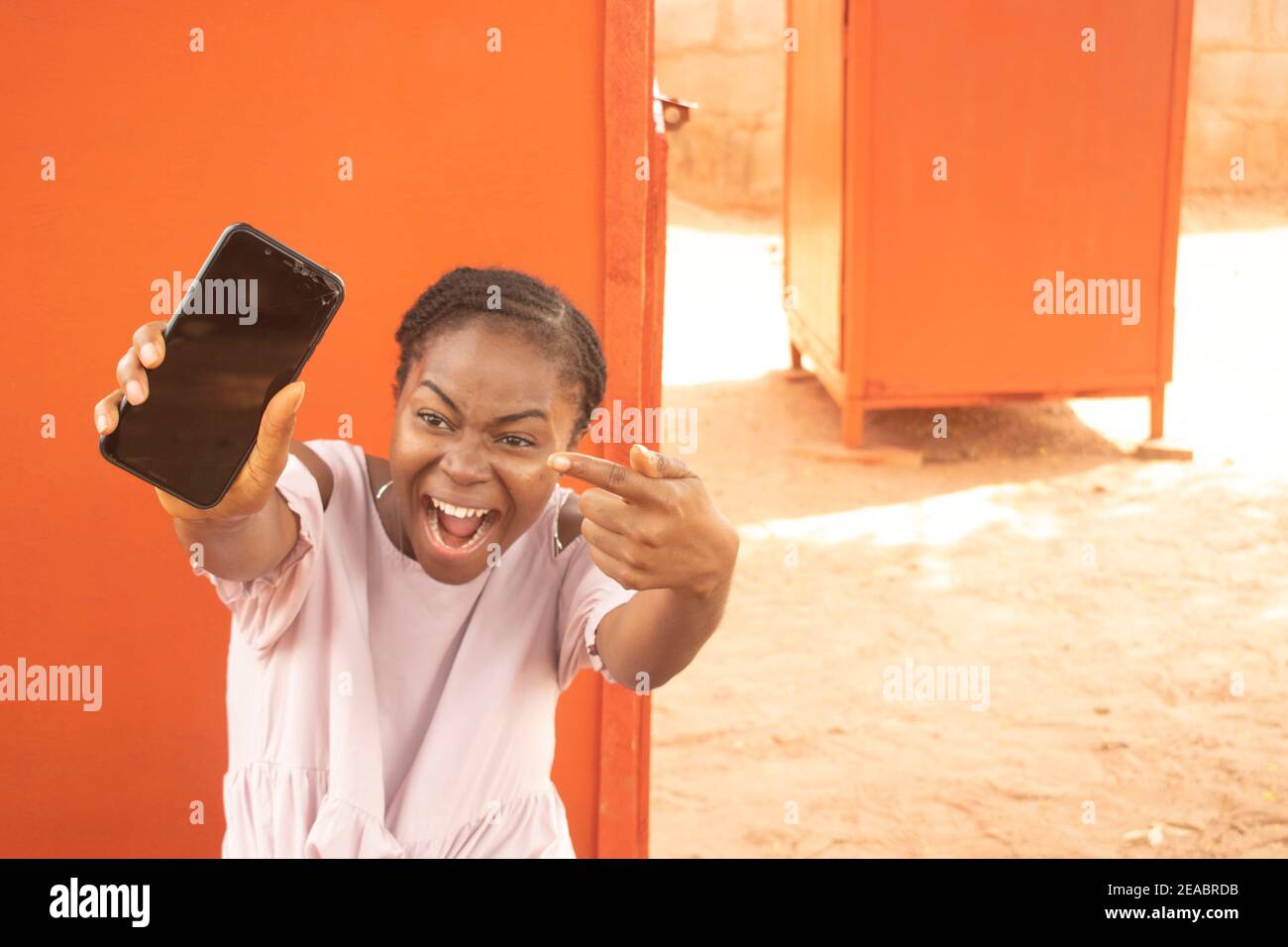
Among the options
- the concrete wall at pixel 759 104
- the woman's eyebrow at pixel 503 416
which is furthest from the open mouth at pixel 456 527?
the concrete wall at pixel 759 104

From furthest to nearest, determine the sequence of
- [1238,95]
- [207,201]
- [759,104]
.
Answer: [759,104] < [1238,95] < [207,201]

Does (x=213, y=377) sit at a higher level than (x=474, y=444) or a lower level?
higher

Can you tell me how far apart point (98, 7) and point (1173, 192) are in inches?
266

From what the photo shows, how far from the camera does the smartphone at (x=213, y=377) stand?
5.75 feet

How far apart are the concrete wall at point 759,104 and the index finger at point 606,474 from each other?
48.5 feet

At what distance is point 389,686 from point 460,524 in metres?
0.30

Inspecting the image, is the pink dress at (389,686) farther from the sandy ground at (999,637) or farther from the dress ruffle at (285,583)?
the sandy ground at (999,637)

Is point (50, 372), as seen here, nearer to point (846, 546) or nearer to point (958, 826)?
point (958, 826)

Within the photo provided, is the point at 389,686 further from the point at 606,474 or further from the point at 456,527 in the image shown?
the point at 606,474

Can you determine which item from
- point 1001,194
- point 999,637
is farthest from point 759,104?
point 999,637

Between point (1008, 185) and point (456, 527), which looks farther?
point (1008, 185)

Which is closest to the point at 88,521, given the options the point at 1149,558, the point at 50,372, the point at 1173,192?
the point at 50,372

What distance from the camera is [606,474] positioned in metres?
1.69

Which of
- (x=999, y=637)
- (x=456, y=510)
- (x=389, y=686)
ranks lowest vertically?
(x=999, y=637)
